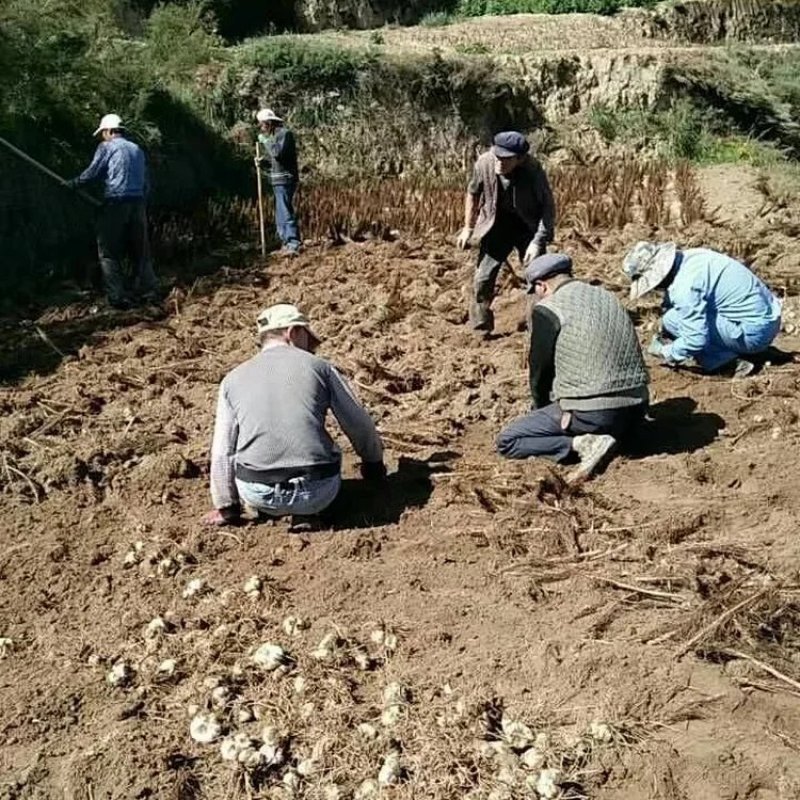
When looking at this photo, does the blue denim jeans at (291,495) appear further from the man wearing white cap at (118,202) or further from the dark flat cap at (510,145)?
the man wearing white cap at (118,202)

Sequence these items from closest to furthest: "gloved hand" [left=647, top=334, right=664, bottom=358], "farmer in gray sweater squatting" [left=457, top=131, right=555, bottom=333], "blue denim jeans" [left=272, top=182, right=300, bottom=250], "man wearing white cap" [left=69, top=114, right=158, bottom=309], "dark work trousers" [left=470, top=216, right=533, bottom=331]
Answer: "gloved hand" [left=647, top=334, right=664, bottom=358], "farmer in gray sweater squatting" [left=457, top=131, right=555, bottom=333], "dark work trousers" [left=470, top=216, right=533, bottom=331], "man wearing white cap" [left=69, top=114, right=158, bottom=309], "blue denim jeans" [left=272, top=182, right=300, bottom=250]

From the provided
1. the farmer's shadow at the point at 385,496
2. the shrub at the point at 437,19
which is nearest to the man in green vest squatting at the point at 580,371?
the farmer's shadow at the point at 385,496

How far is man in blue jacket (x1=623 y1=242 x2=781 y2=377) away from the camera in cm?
609

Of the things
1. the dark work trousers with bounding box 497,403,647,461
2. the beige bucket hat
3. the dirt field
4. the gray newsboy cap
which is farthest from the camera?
the beige bucket hat

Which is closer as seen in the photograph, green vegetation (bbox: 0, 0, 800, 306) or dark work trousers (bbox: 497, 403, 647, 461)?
dark work trousers (bbox: 497, 403, 647, 461)

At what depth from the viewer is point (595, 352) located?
205 inches

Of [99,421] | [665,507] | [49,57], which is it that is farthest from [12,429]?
[49,57]

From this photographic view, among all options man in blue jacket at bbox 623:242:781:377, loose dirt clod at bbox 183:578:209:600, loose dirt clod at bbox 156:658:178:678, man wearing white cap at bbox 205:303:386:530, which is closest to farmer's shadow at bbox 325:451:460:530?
man wearing white cap at bbox 205:303:386:530

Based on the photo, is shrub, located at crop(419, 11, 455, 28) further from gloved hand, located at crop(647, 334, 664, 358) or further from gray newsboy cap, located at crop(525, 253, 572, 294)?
gray newsboy cap, located at crop(525, 253, 572, 294)

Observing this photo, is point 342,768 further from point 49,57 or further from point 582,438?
point 49,57

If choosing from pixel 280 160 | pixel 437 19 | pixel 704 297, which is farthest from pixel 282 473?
pixel 437 19

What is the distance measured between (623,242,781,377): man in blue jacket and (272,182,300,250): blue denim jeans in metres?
5.01

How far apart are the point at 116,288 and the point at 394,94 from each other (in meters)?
9.12

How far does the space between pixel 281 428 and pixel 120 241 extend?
4892mm
